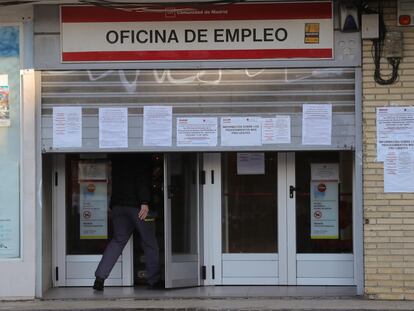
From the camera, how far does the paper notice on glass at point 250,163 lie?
27.9 feet

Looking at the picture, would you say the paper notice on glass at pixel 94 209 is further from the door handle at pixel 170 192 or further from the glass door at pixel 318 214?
the glass door at pixel 318 214

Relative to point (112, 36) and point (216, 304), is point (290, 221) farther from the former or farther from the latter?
point (112, 36)

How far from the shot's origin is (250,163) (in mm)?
8562

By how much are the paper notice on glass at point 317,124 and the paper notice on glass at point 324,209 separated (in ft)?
3.00

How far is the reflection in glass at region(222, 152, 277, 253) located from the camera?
8.51 metres

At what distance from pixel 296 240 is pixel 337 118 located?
5.42ft

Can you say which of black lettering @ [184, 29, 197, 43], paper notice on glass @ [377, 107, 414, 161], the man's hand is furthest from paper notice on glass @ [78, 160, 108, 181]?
paper notice on glass @ [377, 107, 414, 161]

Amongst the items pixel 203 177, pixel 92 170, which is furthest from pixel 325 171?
pixel 92 170

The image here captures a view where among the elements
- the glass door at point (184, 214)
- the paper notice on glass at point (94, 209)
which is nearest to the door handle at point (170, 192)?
the glass door at point (184, 214)

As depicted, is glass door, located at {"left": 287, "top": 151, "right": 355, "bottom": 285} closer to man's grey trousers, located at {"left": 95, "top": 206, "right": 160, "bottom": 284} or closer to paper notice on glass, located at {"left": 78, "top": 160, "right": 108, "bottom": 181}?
man's grey trousers, located at {"left": 95, "top": 206, "right": 160, "bottom": 284}

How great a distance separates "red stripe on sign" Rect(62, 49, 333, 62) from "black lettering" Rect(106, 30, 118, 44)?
14 cm

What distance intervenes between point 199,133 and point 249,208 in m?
1.36

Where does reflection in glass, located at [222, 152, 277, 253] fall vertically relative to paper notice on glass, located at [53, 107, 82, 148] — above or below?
below

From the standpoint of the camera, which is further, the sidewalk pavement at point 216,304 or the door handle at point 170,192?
the door handle at point 170,192
